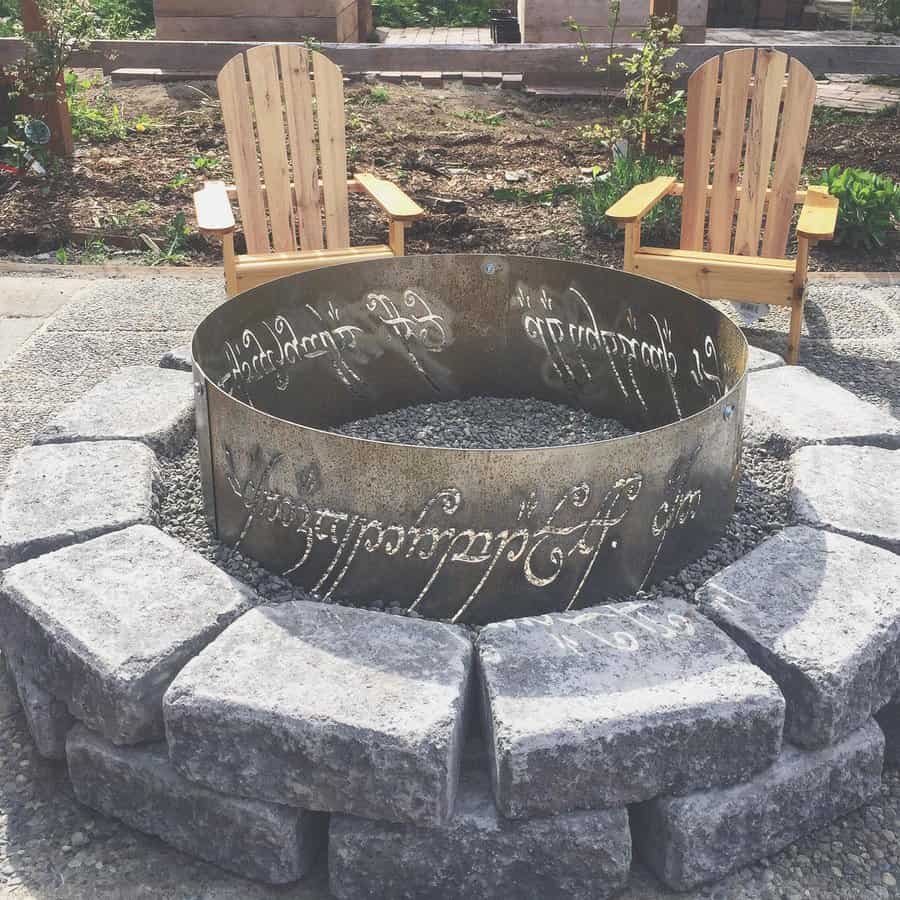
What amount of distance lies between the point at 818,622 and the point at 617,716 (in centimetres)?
49

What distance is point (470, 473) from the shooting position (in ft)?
6.44

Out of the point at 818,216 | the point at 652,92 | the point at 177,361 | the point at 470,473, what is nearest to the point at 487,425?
the point at 177,361

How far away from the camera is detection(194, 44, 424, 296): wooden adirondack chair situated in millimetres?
4188

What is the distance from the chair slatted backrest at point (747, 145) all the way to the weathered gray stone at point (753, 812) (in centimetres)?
281

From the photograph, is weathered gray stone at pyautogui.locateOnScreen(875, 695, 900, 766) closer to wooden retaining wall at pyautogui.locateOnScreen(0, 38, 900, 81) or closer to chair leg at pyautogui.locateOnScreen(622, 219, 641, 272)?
chair leg at pyautogui.locateOnScreen(622, 219, 641, 272)

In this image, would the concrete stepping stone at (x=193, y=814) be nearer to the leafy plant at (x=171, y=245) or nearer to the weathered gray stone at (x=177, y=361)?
the weathered gray stone at (x=177, y=361)

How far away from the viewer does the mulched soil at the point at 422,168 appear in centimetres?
524

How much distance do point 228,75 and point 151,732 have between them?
10.0 feet

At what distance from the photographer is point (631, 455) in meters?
2.02

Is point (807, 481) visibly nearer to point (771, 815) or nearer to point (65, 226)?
point (771, 815)

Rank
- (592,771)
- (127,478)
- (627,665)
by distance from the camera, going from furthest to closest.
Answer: (127,478) → (627,665) → (592,771)

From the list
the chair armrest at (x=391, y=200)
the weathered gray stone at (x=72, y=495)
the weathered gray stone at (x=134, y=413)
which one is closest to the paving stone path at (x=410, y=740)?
the weathered gray stone at (x=72, y=495)

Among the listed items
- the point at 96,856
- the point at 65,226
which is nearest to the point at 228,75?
the point at 65,226

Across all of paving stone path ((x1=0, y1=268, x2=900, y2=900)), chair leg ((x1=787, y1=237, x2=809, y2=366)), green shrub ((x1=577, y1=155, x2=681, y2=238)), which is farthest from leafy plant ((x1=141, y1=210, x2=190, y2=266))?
paving stone path ((x1=0, y1=268, x2=900, y2=900))
